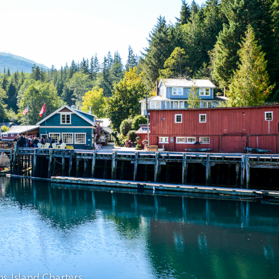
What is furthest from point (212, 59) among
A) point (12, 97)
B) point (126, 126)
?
point (12, 97)

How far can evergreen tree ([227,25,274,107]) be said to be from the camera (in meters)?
48.9

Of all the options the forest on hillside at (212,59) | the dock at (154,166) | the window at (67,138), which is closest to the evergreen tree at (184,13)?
the forest on hillside at (212,59)

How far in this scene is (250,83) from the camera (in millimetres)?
49125

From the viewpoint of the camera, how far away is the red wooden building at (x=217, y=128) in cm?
3656

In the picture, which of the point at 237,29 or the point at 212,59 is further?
the point at 212,59

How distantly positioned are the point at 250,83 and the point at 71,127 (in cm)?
2546

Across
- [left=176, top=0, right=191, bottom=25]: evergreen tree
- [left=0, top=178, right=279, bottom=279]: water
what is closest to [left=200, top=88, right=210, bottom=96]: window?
[left=0, top=178, right=279, bottom=279]: water

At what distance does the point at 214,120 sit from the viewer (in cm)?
3838

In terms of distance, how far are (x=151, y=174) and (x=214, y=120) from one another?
8988 millimetres

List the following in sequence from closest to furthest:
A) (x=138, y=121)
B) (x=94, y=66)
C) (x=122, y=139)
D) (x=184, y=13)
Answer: (x=138, y=121), (x=122, y=139), (x=184, y=13), (x=94, y=66)

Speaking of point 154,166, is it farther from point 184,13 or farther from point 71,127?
point 184,13

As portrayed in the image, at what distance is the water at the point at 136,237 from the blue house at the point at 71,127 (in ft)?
51.9

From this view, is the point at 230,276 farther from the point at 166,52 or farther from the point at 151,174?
the point at 166,52

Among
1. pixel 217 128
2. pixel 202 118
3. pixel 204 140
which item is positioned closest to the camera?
pixel 217 128
